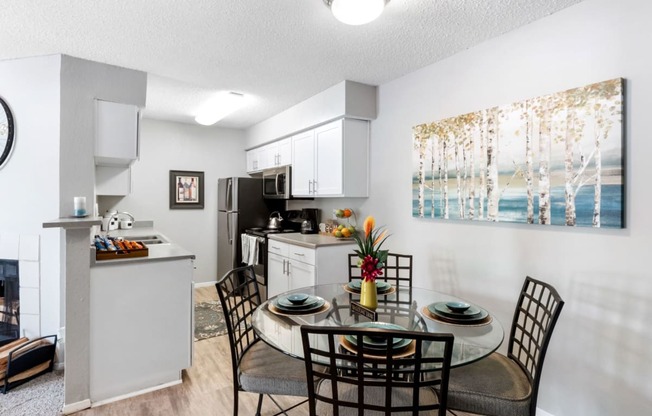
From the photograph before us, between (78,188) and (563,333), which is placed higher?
(78,188)

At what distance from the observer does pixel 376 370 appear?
1.14 meters

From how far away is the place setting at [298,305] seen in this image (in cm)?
179

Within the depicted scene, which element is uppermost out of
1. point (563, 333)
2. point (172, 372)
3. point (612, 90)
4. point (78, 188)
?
point (612, 90)

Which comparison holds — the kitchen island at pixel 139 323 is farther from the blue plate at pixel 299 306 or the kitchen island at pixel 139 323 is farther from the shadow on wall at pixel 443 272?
the shadow on wall at pixel 443 272

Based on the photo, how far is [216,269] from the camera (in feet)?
17.2

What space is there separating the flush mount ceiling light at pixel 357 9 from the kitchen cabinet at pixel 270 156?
2.55 m

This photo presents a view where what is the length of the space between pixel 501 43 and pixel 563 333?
1.88m

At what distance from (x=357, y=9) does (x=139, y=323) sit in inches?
92.4

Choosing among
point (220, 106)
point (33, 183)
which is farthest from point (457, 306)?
point (220, 106)

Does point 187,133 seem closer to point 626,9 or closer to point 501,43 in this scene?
point 501,43

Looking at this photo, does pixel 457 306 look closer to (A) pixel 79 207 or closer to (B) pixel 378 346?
(B) pixel 378 346

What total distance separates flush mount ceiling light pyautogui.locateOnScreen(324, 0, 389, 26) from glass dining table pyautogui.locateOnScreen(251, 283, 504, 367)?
60.1 inches

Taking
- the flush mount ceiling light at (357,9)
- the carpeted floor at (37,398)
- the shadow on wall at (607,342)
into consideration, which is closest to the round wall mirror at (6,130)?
the carpeted floor at (37,398)

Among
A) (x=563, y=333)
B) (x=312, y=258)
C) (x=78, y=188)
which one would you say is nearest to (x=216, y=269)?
(x=312, y=258)
